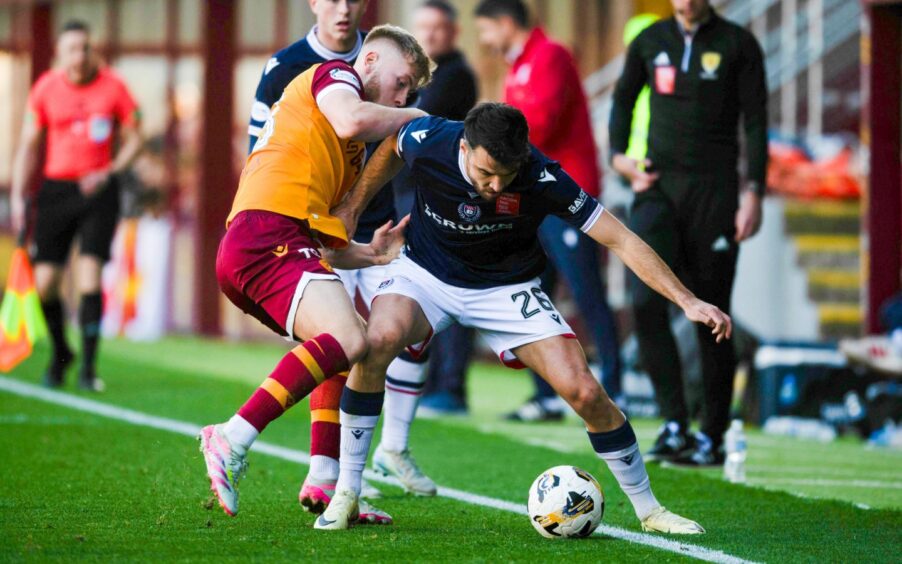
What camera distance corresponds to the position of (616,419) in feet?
18.8

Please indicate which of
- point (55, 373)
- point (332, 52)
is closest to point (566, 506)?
point (332, 52)

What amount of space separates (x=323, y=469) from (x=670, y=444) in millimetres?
2625

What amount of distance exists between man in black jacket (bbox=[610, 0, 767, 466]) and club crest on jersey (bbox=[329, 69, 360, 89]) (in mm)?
2556

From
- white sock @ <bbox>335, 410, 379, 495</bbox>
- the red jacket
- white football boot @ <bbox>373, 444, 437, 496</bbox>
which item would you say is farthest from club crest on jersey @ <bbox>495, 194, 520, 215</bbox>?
the red jacket

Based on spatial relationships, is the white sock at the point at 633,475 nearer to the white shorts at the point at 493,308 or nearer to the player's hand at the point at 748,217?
the white shorts at the point at 493,308

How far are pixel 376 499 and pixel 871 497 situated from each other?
7.61 ft

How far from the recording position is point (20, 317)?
11.8m

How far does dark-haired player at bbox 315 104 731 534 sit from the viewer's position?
554cm

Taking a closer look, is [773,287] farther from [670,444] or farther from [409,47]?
[409,47]

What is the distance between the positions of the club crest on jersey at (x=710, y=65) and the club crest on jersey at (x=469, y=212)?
262 centimetres

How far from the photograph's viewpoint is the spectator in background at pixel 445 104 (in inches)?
383

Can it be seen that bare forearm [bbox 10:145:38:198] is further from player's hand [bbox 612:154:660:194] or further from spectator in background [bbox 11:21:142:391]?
player's hand [bbox 612:154:660:194]

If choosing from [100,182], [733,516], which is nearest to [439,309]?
[733,516]

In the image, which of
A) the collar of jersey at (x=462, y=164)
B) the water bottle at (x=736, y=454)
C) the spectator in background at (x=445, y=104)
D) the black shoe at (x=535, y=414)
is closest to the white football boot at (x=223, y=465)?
the collar of jersey at (x=462, y=164)
